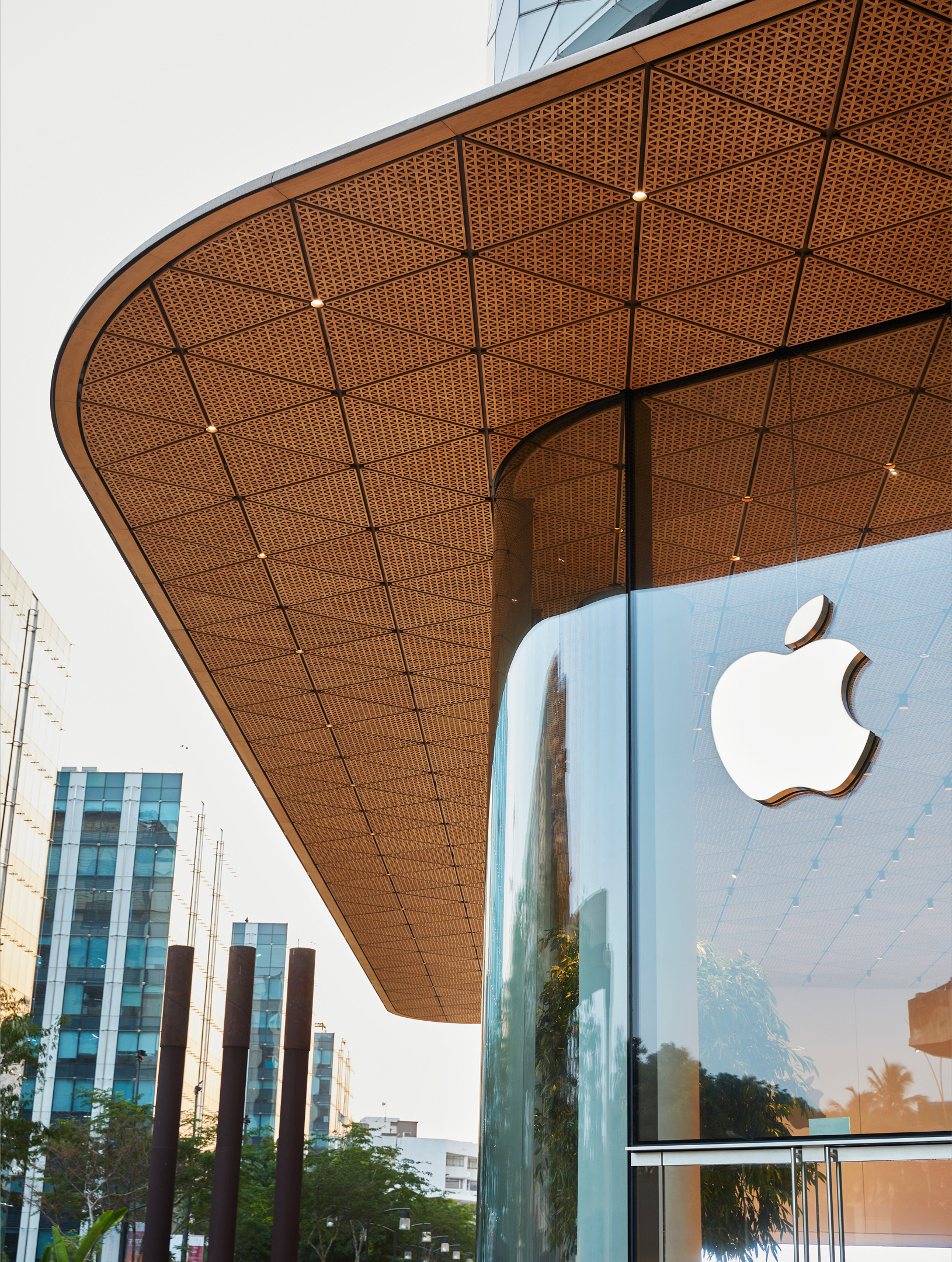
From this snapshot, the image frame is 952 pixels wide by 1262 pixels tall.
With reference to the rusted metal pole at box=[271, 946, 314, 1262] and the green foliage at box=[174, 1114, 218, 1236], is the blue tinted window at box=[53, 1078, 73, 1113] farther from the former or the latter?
the rusted metal pole at box=[271, 946, 314, 1262]

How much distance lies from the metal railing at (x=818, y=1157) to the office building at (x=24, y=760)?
42.7m

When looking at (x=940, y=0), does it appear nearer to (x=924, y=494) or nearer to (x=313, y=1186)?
(x=924, y=494)

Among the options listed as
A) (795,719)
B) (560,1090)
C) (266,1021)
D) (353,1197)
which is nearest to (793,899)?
(795,719)

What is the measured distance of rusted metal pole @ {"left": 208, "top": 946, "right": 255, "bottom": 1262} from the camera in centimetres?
2292

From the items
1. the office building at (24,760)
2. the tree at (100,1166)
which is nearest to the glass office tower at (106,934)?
the tree at (100,1166)

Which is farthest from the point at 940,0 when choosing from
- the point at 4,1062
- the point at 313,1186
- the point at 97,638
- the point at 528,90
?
the point at 97,638

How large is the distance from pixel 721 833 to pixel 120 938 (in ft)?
265

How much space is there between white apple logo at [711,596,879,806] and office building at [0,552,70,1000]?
42662mm

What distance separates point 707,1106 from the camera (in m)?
9.45

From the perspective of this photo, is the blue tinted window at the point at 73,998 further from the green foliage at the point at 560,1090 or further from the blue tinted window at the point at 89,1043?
the green foliage at the point at 560,1090

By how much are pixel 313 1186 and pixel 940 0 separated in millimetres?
56959

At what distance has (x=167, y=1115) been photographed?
76.5 feet

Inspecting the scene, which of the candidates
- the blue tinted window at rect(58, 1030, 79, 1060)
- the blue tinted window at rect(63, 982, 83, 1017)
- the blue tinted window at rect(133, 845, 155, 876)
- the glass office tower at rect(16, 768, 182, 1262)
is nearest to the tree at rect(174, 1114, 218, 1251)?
the glass office tower at rect(16, 768, 182, 1262)

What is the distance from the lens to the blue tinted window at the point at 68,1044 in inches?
3194
